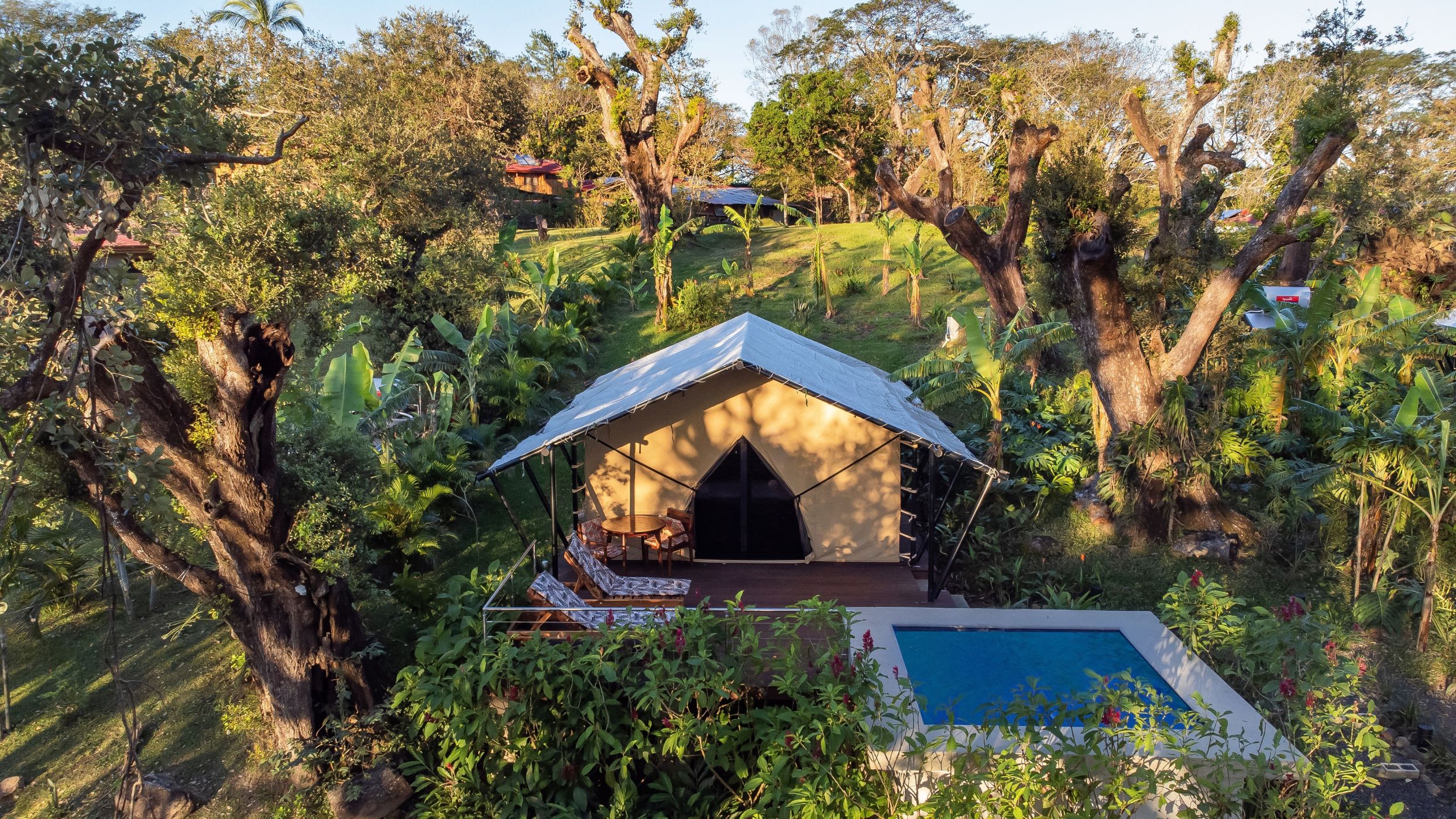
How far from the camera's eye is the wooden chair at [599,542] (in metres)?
10.0

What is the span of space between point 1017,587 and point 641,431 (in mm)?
5017

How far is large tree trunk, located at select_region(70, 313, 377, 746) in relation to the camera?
6980 mm

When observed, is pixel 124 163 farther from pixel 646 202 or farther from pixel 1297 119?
pixel 646 202

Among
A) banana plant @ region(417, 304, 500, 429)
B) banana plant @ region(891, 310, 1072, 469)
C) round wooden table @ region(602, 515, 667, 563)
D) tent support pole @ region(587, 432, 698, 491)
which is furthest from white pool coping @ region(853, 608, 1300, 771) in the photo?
banana plant @ region(417, 304, 500, 429)

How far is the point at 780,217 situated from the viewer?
150 ft

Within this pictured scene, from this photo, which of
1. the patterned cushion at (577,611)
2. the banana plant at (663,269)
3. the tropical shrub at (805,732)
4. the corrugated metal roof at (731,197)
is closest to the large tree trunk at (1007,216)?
the tropical shrub at (805,732)

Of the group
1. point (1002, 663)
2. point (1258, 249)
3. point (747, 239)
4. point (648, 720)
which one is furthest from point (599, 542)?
point (747, 239)

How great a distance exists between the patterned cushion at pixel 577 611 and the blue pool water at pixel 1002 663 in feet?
7.67

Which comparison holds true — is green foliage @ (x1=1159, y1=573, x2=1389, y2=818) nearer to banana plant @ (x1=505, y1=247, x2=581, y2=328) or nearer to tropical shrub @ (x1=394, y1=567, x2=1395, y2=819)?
tropical shrub @ (x1=394, y1=567, x2=1395, y2=819)

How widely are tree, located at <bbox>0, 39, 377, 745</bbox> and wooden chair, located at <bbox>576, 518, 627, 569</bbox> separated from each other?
2.63 m

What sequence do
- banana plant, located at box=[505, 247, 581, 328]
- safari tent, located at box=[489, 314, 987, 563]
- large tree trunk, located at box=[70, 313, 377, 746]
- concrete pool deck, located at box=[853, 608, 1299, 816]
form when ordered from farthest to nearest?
1. banana plant, located at box=[505, 247, 581, 328]
2. safari tent, located at box=[489, 314, 987, 563]
3. large tree trunk, located at box=[70, 313, 377, 746]
4. concrete pool deck, located at box=[853, 608, 1299, 816]

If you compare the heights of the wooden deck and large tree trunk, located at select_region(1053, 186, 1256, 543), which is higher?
large tree trunk, located at select_region(1053, 186, 1256, 543)

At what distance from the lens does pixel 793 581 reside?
395 inches

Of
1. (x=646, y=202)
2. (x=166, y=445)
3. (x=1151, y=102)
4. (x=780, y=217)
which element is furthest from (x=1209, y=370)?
(x=780, y=217)
